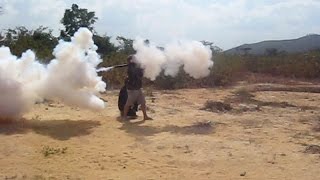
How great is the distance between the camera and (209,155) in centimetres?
959

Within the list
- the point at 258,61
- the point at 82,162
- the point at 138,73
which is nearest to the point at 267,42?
the point at 258,61

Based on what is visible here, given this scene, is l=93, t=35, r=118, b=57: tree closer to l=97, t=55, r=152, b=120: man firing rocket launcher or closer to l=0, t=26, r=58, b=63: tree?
l=0, t=26, r=58, b=63: tree

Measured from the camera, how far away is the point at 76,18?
3116 cm

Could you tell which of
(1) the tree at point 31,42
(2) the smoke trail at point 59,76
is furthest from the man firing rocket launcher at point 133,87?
(1) the tree at point 31,42

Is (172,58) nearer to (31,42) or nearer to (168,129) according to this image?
(168,129)

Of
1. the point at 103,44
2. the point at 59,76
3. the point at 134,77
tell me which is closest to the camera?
the point at 59,76

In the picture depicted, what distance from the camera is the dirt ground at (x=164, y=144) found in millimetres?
8633

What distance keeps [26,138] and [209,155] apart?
3478 millimetres

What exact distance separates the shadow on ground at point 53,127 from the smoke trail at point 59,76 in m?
0.31

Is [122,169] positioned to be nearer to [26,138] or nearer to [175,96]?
[26,138]

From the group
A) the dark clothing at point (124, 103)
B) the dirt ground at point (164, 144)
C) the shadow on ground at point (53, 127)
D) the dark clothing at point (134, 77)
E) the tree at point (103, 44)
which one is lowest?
the dirt ground at point (164, 144)

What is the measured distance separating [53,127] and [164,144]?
2.61 meters

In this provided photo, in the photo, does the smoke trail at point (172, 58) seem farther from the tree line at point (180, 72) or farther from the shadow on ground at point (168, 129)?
the tree line at point (180, 72)

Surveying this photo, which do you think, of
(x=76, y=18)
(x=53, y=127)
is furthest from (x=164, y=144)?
(x=76, y=18)
